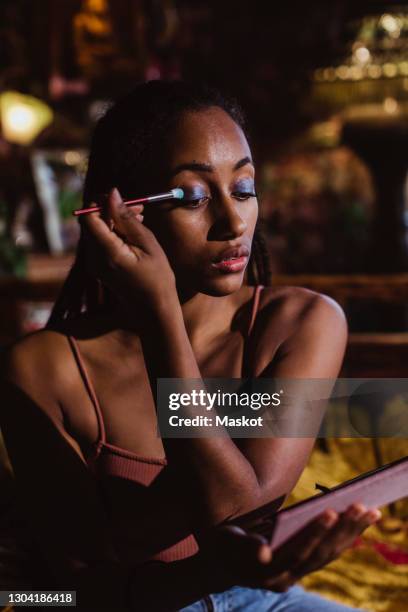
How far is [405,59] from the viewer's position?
6.01 meters

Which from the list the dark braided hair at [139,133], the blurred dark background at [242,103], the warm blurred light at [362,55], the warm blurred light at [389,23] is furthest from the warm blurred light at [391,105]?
the dark braided hair at [139,133]

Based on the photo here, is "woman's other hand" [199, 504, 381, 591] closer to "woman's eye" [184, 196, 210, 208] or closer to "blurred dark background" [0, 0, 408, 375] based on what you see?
"woman's eye" [184, 196, 210, 208]

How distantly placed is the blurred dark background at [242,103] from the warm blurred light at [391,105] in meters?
0.02

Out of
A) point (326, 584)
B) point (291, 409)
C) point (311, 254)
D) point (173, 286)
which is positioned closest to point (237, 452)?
point (291, 409)

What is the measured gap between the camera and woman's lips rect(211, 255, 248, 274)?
1.28m

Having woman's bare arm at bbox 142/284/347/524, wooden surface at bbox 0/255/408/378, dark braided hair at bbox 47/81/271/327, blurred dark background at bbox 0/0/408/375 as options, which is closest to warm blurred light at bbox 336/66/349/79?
blurred dark background at bbox 0/0/408/375

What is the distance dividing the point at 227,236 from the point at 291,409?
37cm

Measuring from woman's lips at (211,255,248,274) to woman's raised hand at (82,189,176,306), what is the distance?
0.77ft

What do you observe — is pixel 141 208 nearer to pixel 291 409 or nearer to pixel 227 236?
pixel 227 236

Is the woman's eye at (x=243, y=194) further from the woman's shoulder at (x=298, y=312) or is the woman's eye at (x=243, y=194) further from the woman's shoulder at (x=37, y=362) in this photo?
the woman's shoulder at (x=37, y=362)

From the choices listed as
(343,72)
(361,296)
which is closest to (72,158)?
(343,72)

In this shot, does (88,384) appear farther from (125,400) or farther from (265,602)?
(265,602)

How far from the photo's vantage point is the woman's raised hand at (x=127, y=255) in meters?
1.04

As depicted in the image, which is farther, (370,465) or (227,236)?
(370,465)
